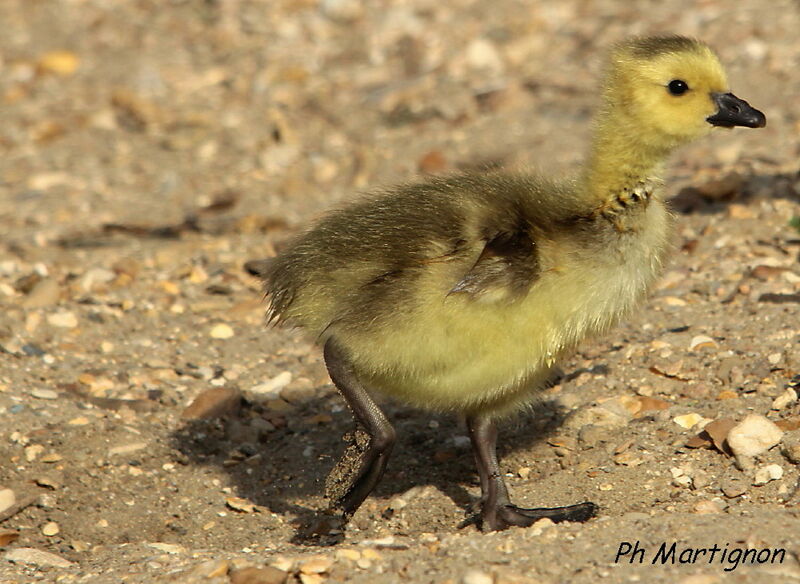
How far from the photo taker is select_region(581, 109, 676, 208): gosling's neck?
12.2ft

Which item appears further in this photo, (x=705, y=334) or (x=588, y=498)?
(x=705, y=334)

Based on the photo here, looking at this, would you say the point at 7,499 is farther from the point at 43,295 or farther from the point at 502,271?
the point at 502,271

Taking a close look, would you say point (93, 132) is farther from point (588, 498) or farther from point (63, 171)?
point (588, 498)

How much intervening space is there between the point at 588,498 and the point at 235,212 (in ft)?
11.2

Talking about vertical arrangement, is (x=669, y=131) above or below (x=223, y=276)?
above

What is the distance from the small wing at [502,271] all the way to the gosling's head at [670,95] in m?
0.56

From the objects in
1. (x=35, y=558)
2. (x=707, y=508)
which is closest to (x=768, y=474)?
(x=707, y=508)

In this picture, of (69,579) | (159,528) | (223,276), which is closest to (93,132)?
(223,276)

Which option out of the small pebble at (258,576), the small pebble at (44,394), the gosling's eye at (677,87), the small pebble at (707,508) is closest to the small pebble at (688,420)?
the small pebble at (707,508)

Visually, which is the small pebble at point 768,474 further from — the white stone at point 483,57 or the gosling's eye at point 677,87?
the white stone at point 483,57

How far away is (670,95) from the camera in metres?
3.80

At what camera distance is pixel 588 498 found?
3.91m

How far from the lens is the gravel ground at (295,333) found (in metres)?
3.71

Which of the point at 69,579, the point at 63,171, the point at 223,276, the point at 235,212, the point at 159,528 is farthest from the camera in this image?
the point at 63,171
